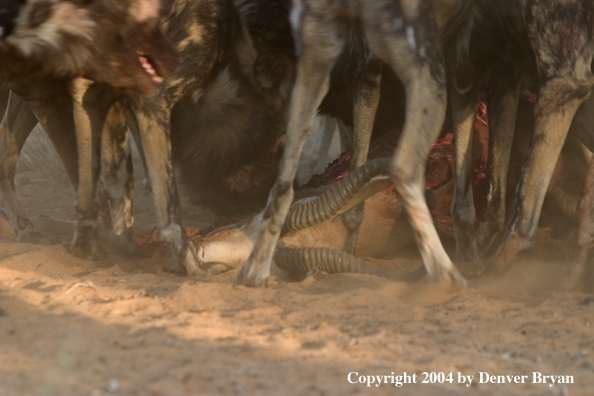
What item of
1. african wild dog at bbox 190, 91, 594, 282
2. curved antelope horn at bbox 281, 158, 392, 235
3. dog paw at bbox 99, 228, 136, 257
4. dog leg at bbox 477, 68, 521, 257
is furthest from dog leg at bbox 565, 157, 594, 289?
dog paw at bbox 99, 228, 136, 257

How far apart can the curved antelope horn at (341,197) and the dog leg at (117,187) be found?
1.21 meters

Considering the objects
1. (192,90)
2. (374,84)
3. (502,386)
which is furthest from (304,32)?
(502,386)

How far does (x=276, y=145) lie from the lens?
204 inches

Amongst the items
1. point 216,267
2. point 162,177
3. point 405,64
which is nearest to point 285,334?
point 405,64

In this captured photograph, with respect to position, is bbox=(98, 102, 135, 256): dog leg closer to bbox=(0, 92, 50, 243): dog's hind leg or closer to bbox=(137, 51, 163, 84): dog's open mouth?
bbox=(137, 51, 163, 84): dog's open mouth

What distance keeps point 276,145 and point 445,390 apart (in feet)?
11.1

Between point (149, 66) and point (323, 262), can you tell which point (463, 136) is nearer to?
point (323, 262)

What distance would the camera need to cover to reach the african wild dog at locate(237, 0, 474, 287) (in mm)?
2965

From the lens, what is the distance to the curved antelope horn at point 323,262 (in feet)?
11.7

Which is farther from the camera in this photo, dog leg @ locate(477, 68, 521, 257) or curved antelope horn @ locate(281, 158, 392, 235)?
dog leg @ locate(477, 68, 521, 257)

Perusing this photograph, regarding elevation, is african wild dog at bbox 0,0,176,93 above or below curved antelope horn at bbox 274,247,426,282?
above

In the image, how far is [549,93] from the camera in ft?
11.1

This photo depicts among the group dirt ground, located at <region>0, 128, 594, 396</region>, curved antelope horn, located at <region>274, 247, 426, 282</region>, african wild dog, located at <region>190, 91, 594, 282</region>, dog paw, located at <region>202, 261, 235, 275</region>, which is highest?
african wild dog, located at <region>190, 91, 594, 282</region>

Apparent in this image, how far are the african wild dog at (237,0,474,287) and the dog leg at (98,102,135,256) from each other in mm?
1688
